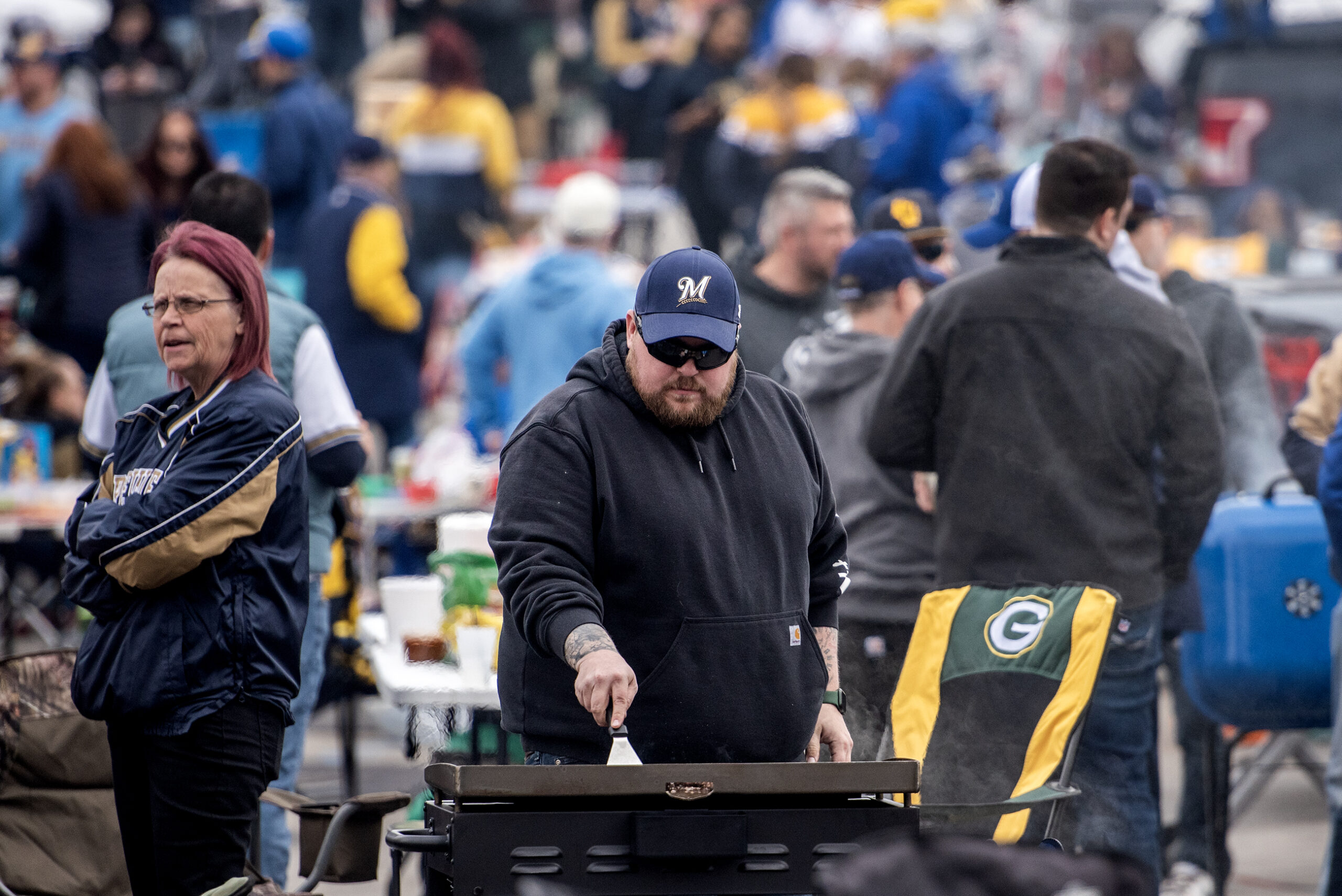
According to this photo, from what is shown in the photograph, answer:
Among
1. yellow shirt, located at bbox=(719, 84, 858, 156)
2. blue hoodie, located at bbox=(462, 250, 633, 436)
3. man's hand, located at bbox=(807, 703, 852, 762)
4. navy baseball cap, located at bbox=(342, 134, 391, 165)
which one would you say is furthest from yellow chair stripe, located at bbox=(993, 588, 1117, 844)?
yellow shirt, located at bbox=(719, 84, 858, 156)

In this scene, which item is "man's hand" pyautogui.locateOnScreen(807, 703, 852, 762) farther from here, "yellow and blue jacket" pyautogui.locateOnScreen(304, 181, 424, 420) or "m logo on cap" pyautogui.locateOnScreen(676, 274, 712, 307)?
"yellow and blue jacket" pyautogui.locateOnScreen(304, 181, 424, 420)

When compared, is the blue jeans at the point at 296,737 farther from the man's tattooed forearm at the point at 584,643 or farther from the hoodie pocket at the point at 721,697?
the man's tattooed forearm at the point at 584,643

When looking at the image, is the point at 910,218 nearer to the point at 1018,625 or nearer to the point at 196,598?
the point at 1018,625

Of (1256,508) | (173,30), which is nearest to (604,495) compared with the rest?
(1256,508)

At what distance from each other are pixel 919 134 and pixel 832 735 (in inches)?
330

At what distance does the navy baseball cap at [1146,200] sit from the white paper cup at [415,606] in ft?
8.65

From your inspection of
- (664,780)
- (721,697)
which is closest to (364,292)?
(721,697)

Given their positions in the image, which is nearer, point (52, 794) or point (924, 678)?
point (52, 794)

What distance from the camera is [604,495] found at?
12.6 ft

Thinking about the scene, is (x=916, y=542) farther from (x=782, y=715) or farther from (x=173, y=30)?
(x=173, y=30)

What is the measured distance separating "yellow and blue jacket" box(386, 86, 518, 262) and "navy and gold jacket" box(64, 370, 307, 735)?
8189 mm

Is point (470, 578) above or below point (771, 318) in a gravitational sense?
below

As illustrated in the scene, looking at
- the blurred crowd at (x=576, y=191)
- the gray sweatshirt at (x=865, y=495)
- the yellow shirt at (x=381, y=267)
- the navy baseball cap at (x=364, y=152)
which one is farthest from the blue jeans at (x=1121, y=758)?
the navy baseball cap at (x=364, y=152)

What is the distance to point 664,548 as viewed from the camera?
385cm
